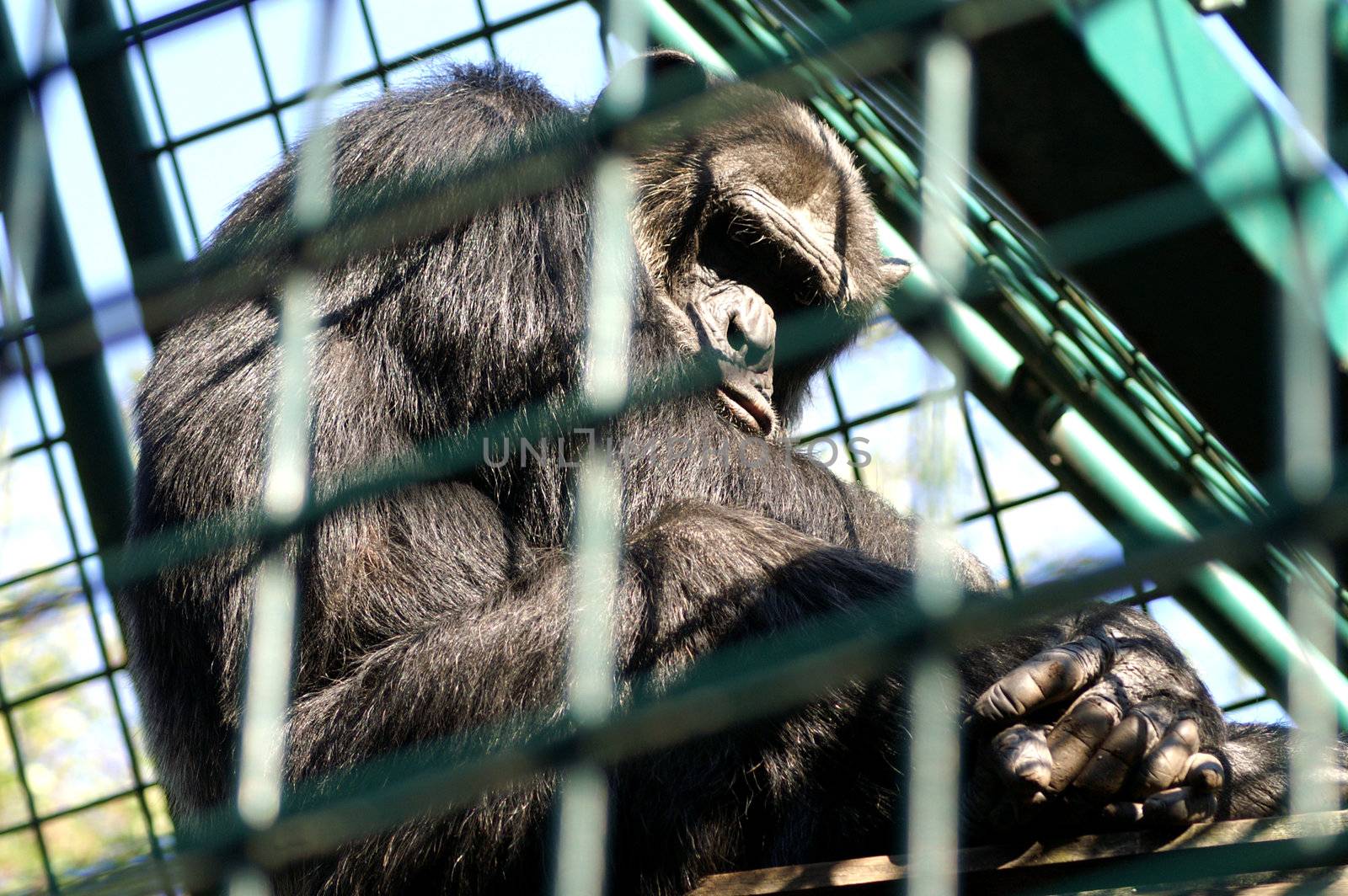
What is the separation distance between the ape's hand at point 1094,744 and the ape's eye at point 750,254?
5.23 feet

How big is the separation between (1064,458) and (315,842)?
2.87 m

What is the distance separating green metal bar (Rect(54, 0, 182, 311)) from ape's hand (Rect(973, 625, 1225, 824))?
13.0 feet

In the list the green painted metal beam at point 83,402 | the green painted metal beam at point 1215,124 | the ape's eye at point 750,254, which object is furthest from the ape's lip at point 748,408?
the green painted metal beam at point 83,402

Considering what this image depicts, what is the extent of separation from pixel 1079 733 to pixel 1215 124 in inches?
54.1

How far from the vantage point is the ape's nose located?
316cm

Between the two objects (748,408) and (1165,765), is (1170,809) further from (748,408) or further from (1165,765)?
(748,408)

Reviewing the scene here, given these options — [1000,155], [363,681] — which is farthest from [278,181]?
[1000,155]

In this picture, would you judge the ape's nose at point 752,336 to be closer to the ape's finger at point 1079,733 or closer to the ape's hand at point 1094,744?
the ape's hand at point 1094,744

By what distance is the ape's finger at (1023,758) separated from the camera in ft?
5.76

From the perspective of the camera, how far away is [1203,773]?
5.84 feet

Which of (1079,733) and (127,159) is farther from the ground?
(127,159)

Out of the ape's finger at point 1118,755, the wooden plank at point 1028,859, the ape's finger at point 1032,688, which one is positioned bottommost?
the wooden plank at point 1028,859

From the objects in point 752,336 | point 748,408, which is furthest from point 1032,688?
point 752,336

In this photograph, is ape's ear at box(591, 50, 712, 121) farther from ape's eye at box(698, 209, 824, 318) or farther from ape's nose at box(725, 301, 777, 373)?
ape's nose at box(725, 301, 777, 373)
